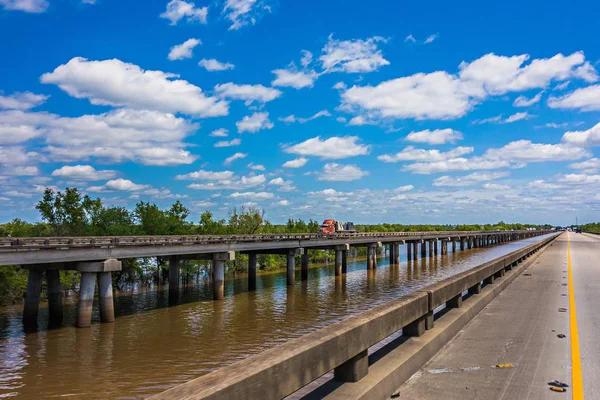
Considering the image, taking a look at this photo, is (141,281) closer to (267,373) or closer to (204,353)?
(204,353)

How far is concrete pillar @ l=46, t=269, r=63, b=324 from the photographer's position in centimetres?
2503

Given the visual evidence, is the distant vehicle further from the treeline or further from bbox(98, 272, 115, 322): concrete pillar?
bbox(98, 272, 115, 322): concrete pillar

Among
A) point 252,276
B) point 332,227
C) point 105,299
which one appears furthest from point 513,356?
point 332,227

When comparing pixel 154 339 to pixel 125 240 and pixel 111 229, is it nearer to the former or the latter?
pixel 125 240

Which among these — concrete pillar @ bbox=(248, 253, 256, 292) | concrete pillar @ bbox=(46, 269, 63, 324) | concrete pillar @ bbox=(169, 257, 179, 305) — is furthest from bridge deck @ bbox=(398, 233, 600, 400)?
concrete pillar @ bbox=(248, 253, 256, 292)

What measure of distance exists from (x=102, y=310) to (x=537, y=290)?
2074 cm

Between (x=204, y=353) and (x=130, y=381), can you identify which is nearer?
(x=130, y=381)

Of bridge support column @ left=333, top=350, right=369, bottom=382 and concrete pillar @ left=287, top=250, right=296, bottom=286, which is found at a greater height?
bridge support column @ left=333, top=350, right=369, bottom=382

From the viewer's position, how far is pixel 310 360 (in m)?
4.56

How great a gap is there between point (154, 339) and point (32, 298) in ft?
30.0

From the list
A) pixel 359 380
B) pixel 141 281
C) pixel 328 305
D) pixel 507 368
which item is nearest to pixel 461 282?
pixel 507 368

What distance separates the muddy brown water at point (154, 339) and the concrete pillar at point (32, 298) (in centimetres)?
88

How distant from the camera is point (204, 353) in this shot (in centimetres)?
1705

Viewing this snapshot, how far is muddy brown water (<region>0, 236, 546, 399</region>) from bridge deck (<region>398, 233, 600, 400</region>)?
860 cm
